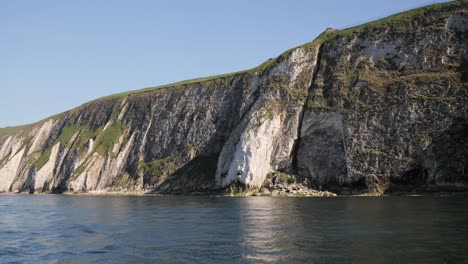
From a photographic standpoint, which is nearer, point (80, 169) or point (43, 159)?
point (80, 169)

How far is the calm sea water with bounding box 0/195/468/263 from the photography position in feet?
84.2

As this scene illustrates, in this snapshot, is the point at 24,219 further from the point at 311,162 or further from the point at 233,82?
the point at 233,82

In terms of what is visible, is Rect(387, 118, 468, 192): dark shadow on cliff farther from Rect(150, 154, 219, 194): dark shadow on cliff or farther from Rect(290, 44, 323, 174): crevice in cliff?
Rect(150, 154, 219, 194): dark shadow on cliff

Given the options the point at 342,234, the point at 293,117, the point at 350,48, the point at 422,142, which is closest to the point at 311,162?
the point at 293,117

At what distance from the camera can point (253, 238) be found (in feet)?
106

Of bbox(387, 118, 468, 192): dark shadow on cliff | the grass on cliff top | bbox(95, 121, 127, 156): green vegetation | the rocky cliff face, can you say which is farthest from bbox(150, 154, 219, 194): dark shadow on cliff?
bbox(387, 118, 468, 192): dark shadow on cliff

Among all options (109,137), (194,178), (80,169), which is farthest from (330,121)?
(80,169)

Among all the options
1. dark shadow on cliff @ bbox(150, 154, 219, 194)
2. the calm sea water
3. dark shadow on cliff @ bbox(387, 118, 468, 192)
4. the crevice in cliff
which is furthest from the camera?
dark shadow on cliff @ bbox(150, 154, 219, 194)

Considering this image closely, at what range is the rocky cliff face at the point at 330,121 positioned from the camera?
3036 inches

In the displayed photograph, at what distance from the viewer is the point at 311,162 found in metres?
86.6

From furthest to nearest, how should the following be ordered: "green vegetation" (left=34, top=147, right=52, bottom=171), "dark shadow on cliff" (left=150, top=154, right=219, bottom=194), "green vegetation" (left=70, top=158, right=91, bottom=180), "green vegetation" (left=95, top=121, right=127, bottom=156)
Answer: "green vegetation" (left=34, top=147, right=52, bottom=171), "green vegetation" (left=95, top=121, right=127, bottom=156), "green vegetation" (left=70, top=158, right=91, bottom=180), "dark shadow on cliff" (left=150, top=154, right=219, bottom=194)

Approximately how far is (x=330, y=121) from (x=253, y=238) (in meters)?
59.0

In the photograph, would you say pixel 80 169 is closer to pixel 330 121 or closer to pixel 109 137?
pixel 109 137

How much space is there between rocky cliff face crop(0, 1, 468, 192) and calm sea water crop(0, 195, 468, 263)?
100ft
